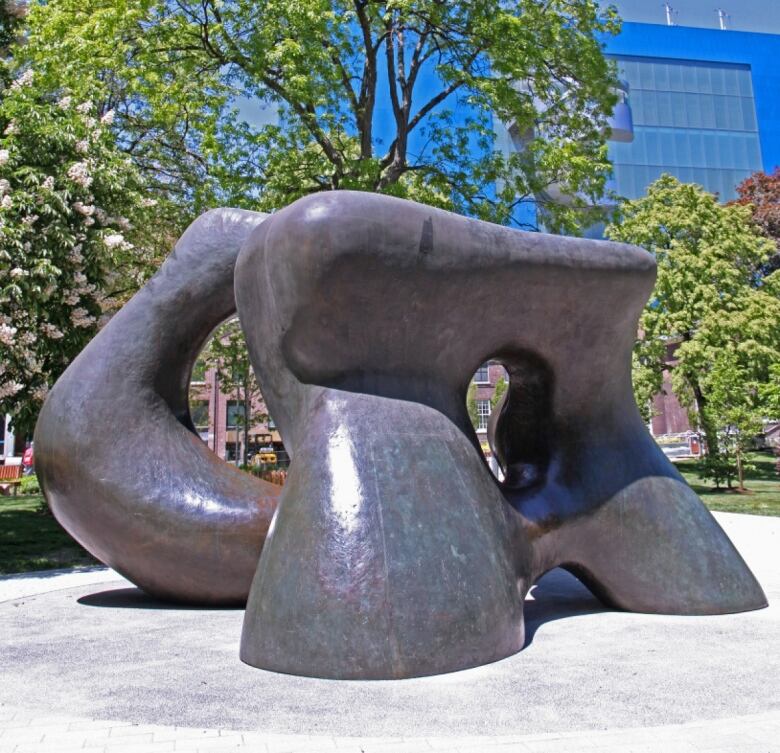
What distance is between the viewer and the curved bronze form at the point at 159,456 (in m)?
6.39

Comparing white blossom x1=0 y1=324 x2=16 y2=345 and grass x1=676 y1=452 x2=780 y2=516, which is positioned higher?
white blossom x1=0 y1=324 x2=16 y2=345

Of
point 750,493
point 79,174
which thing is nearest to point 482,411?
point 750,493

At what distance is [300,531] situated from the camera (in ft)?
16.2

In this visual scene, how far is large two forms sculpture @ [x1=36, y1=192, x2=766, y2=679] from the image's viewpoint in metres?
4.76

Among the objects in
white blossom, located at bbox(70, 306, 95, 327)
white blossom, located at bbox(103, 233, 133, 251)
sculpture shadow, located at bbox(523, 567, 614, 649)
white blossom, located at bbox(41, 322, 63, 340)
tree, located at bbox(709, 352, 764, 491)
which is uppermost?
white blossom, located at bbox(103, 233, 133, 251)

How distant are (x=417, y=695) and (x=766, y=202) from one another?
3694 centimetres

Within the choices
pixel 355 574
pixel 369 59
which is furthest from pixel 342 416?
pixel 369 59

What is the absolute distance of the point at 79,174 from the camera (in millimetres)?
10562

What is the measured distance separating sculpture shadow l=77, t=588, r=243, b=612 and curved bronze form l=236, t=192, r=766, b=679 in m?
2.05

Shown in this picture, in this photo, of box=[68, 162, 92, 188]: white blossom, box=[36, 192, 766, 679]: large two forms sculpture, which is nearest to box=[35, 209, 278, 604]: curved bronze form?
box=[36, 192, 766, 679]: large two forms sculpture

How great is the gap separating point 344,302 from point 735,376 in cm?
1996

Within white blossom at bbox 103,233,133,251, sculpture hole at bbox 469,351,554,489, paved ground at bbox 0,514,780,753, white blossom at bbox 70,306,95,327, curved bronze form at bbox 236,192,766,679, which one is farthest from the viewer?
white blossom at bbox 70,306,95,327

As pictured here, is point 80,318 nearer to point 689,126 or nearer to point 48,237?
point 48,237

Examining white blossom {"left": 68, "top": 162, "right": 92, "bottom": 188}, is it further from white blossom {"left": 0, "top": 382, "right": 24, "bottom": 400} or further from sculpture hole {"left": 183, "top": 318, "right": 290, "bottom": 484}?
sculpture hole {"left": 183, "top": 318, "right": 290, "bottom": 484}
